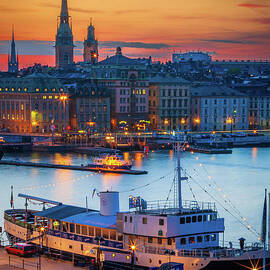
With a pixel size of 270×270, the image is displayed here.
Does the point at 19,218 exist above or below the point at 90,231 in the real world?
below

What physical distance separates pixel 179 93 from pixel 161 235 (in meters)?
51.1

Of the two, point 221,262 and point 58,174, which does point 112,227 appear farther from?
point 58,174

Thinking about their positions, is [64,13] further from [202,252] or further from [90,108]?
[202,252]

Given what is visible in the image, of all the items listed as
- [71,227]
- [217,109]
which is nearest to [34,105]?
[217,109]

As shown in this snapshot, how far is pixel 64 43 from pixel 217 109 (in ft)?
121

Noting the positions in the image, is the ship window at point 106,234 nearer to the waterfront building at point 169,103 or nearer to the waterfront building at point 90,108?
the waterfront building at point 90,108

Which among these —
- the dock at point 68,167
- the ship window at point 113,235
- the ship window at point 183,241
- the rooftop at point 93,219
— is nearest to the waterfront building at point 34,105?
the dock at point 68,167

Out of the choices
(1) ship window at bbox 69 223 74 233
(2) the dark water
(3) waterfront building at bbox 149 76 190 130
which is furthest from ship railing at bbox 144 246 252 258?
(3) waterfront building at bbox 149 76 190 130

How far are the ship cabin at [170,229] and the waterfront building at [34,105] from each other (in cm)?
4334

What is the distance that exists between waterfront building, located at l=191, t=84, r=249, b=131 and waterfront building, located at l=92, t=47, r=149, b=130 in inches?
208

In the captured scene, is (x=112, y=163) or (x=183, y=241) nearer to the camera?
(x=183, y=241)

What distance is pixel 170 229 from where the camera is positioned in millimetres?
17516

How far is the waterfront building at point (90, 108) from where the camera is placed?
208ft

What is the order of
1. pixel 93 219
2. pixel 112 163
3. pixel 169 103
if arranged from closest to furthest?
pixel 93 219 → pixel 112 163 → pixel 169 103
